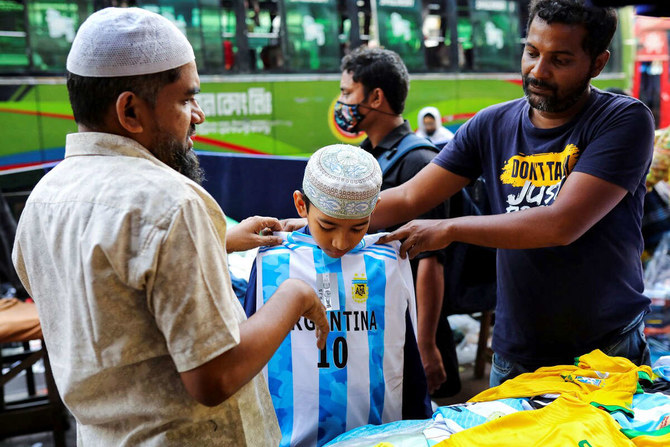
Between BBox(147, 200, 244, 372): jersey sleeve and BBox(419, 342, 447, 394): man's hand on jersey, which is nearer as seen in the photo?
BBox(147, 200, 244, 372): jersey sleeve

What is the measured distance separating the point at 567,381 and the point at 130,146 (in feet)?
4.44

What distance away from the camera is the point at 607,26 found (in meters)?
2.15

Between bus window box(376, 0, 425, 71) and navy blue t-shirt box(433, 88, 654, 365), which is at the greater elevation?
bus window box(376, 0, 425, 71)

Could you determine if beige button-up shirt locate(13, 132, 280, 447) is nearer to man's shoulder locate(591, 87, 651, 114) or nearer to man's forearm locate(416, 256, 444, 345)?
man's shoulder locate(591, 87, 651, 114)

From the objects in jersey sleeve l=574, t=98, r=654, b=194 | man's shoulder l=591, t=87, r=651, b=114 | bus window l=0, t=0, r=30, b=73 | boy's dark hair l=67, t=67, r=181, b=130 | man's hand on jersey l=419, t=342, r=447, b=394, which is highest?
bus window l=0, t=0, r=30, b=73

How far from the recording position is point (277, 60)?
8.96 metres

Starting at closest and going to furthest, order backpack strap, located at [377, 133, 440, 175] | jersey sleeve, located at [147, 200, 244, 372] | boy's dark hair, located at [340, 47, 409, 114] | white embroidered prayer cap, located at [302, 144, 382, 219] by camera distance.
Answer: jersey sleeve, located at [147, 200, 244, 372]
white embroidered prayer cap, located at [302, 144, 382, 219]
backpack strap, located at [377, 133, 440, 175]
boy's dark hair, located at [340, 47, 409, 114]

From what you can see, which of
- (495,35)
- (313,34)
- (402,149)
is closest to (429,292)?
(402,149)

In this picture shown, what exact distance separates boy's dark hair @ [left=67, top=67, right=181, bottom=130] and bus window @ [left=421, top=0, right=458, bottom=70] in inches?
369

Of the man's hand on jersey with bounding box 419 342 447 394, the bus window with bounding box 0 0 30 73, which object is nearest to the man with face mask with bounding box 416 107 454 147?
the bus window with bounding box 0 0 30 73

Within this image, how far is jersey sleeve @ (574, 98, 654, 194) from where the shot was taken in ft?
6.68

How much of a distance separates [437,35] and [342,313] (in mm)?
8981

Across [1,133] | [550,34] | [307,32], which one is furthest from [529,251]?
[307,32]

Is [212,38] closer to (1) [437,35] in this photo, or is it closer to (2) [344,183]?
(1) [437,35]
